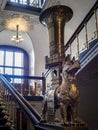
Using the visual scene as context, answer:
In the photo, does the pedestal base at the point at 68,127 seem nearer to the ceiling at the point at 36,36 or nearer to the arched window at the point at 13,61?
the ceiling at the point at 36,36

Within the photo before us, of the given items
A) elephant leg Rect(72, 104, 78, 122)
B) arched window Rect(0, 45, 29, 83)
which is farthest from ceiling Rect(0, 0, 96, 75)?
elephant leg Rect(72, 104, 78, 122)

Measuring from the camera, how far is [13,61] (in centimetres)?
1237

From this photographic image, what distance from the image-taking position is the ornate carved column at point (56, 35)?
2.37 meters

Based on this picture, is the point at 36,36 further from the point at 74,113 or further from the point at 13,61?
the point at 74,113

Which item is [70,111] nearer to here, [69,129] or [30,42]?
[69,129]

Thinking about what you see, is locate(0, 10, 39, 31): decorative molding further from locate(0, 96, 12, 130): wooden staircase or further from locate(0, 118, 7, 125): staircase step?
locate(0, 118, 7, 125): staircase step

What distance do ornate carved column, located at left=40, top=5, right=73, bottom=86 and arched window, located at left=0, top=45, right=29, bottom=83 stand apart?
964cm

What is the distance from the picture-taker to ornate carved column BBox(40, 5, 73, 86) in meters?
2.37

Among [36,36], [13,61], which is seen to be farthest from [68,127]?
[13,61]

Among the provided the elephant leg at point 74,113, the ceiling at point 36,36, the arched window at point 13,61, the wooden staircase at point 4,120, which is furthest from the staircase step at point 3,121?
the arched window at point 13,61

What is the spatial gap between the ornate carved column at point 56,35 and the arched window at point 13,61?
31.6 ft

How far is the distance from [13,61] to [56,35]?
32.9 ft

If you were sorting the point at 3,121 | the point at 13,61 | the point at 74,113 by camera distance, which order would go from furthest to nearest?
the point at 13,61, the point at 3,121, the point at 74,113

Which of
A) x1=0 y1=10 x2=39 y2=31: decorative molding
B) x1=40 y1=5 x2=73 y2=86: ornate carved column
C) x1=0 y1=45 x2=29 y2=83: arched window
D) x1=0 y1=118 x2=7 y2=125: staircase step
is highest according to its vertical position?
x1=0 y1=10 x2=39 y2=31: decorative molding
